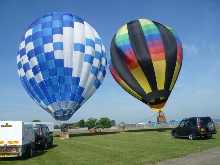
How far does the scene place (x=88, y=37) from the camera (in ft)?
119

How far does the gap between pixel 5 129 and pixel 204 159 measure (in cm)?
1113

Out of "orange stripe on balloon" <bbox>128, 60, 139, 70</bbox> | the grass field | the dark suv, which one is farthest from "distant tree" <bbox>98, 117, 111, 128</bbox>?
→ the grass field

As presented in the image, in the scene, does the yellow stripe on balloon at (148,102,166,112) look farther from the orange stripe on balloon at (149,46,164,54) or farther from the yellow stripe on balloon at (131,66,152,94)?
the orange stripe on balloon at (149,46,164,54)

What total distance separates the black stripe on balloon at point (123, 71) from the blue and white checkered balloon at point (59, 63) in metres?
2.94

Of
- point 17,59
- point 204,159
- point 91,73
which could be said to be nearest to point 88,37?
point 91,73

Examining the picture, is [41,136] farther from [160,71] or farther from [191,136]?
[160,71]

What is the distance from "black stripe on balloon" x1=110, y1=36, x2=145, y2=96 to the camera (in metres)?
36.8

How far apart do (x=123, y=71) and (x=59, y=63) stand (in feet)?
29.9

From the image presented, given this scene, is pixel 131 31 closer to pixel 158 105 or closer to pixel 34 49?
pixel 158 105

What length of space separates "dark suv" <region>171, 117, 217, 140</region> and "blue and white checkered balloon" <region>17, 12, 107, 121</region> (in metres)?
13.6

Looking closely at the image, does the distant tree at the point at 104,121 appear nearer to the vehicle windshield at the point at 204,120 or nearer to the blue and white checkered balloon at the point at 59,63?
the blue and white checkered balloon at the point at 59,63

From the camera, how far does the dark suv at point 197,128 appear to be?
24969 mm

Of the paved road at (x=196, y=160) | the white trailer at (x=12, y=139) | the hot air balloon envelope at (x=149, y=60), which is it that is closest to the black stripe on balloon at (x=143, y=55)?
the hot air balloon envelope at (x=149, y=60)

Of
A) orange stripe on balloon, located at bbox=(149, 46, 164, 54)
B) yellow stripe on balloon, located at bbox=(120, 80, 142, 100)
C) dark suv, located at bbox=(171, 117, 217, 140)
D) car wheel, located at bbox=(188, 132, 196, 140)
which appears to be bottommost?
car wheel, located at bbox=(188, 132, 196, 140)
